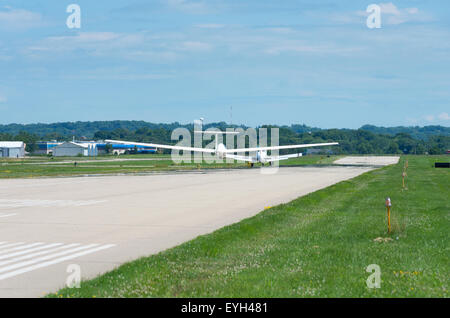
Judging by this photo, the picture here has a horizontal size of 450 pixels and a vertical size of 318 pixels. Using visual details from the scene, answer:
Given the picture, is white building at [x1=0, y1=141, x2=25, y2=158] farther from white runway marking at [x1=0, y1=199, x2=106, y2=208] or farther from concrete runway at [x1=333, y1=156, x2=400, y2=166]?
white runway marking at [x1=0, y1=199, x2=106, y2=208]

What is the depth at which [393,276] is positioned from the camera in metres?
11.0

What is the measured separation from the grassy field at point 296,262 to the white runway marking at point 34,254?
2289 mm

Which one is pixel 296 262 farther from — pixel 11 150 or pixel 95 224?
pixel 11 150

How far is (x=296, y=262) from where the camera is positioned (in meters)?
12.3

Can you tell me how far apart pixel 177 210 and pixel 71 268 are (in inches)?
481

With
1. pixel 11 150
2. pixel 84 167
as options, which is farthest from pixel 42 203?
pixel 11 150

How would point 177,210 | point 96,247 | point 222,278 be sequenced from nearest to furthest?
point 222,278 < point 96,247 < point 177,210

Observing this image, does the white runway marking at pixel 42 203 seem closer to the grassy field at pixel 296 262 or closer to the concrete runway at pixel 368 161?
the grassy field at pixel 296 262

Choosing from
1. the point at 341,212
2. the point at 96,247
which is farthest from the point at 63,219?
the point at 341,212

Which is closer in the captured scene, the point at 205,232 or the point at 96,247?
the point at 96,247

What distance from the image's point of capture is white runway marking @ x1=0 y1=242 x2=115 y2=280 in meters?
12.3

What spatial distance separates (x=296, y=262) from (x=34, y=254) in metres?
6.79
